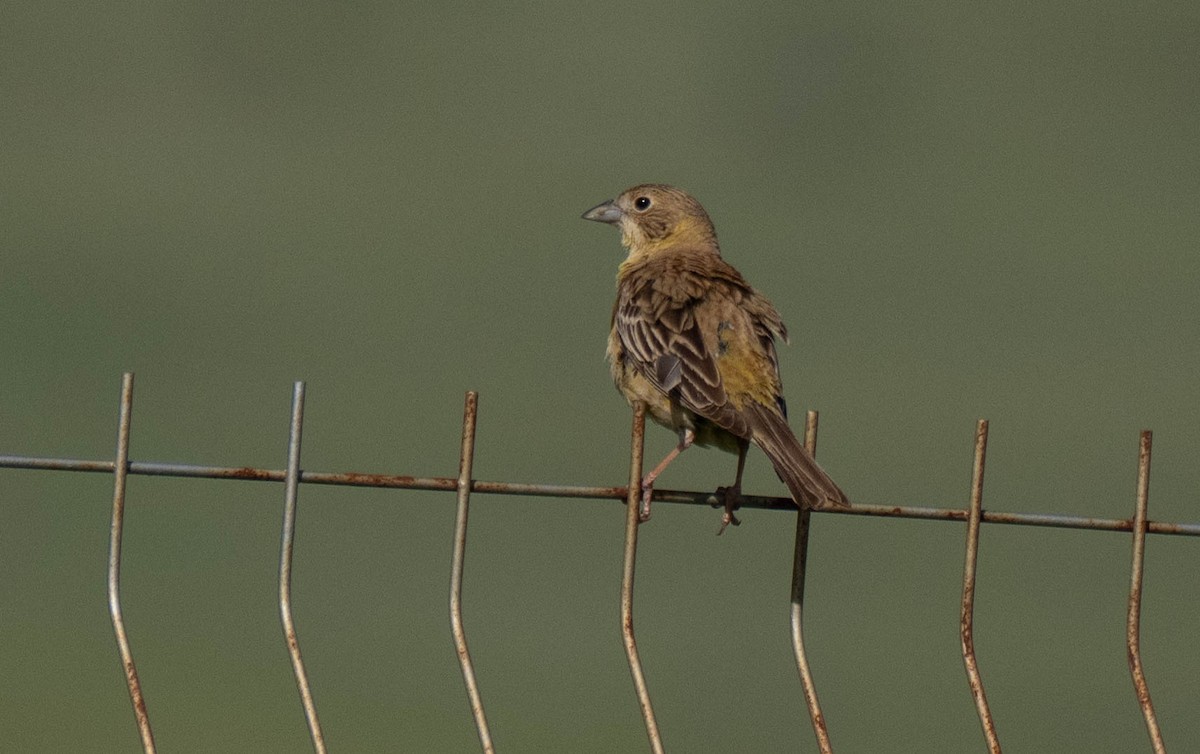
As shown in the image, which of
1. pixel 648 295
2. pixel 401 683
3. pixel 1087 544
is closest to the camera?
pixel 648 295

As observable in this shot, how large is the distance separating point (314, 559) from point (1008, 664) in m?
12.4

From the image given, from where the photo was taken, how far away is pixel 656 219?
884 centimetres

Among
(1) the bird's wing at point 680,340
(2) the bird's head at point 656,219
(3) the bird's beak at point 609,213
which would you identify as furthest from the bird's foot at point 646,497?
(3) the bird's beak at point 609,213

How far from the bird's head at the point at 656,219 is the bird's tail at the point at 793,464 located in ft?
7.77

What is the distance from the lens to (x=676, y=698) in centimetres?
3066

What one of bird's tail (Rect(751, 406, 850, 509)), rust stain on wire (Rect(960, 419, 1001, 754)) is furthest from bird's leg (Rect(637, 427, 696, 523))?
rust stain on wire (Rect(960, 419, 1001, 754))

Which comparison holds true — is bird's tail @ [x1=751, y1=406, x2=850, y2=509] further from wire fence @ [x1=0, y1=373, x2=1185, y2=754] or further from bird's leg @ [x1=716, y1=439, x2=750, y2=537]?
wire fence @ [x1=0, y1=373, x2=1185, y2=754]

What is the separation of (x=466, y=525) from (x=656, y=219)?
4.81 metres

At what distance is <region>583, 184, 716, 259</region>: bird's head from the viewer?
875 cm

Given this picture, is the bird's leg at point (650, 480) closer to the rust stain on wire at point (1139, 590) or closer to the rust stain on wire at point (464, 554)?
the rust stain on wire at point (464, 554)

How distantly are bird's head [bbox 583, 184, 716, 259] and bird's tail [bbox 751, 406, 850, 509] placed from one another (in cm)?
237

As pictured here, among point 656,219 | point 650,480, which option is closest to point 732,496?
point 650,480

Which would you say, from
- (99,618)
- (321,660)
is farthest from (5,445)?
(321,660)

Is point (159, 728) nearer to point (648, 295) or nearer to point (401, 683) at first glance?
point (401, 683)
